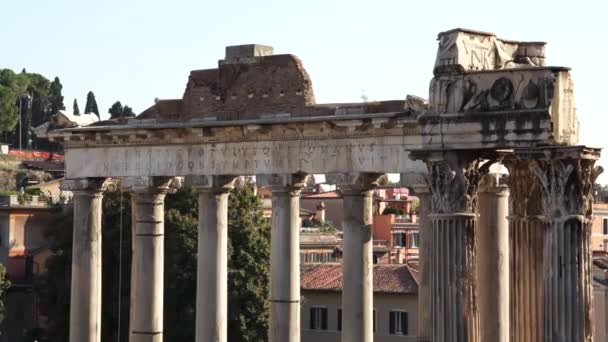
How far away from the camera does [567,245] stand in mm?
19734

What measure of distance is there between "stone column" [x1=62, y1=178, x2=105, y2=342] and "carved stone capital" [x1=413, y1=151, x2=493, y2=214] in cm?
1674

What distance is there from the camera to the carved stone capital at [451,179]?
2098 centimetres

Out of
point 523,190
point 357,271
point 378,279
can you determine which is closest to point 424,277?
point 357,271

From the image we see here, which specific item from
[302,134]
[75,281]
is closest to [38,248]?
[75,281]

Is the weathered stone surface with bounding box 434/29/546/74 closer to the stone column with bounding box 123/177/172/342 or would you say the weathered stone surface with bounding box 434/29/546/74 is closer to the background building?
the stone column with bounding box 123/177/172/342

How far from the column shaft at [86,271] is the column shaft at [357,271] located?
7.18m

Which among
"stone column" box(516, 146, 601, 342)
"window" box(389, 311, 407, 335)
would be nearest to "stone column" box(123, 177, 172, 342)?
"stone column" box(516, 146, 601, 342)

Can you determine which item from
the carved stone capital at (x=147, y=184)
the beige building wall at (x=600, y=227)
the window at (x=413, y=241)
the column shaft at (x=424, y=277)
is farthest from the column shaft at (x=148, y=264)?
the beige building wall at (x=600, y=227)

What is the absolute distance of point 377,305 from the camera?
70.7m

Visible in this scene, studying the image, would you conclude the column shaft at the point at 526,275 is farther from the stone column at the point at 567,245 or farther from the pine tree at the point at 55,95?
the pine tree at the point at 55,95

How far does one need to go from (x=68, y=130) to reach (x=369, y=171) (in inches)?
323

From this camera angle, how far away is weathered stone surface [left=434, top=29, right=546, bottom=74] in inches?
838

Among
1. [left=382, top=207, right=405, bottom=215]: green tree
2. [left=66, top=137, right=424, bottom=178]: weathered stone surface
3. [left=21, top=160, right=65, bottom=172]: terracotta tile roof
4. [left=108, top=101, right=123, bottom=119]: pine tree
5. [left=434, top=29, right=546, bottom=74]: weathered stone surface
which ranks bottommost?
[left=382, top=207, right=405, bottom=215]: green tree

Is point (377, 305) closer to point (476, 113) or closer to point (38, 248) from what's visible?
point (38, 248)
